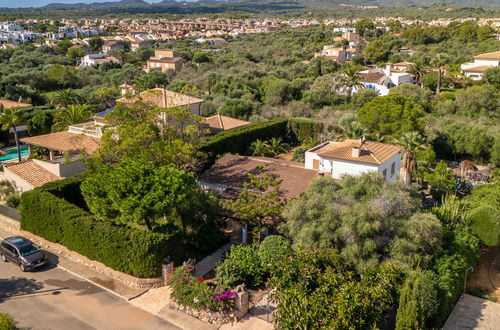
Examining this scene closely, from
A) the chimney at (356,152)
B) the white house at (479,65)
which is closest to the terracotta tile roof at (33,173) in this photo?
the chimney at (356,152)

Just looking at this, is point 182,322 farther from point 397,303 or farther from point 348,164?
point 348,164

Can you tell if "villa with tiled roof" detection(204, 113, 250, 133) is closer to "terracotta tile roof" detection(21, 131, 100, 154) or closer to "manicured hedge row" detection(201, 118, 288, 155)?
"manicured hedge row" detection(201, 118, 288, 155)

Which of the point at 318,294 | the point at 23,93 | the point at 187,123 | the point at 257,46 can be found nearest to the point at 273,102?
the point at 187,123

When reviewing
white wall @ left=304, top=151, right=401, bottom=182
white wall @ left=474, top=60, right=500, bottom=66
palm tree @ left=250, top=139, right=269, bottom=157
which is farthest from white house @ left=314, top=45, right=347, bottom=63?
white wall @ left=304, top=151, right=401, bottom=182

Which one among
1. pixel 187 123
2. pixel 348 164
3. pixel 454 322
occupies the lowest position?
pixel 454 322

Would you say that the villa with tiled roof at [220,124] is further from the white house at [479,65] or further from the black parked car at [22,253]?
the white house at [479,65]

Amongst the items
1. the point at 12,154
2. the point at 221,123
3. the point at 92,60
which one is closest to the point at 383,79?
the point at 221,123
